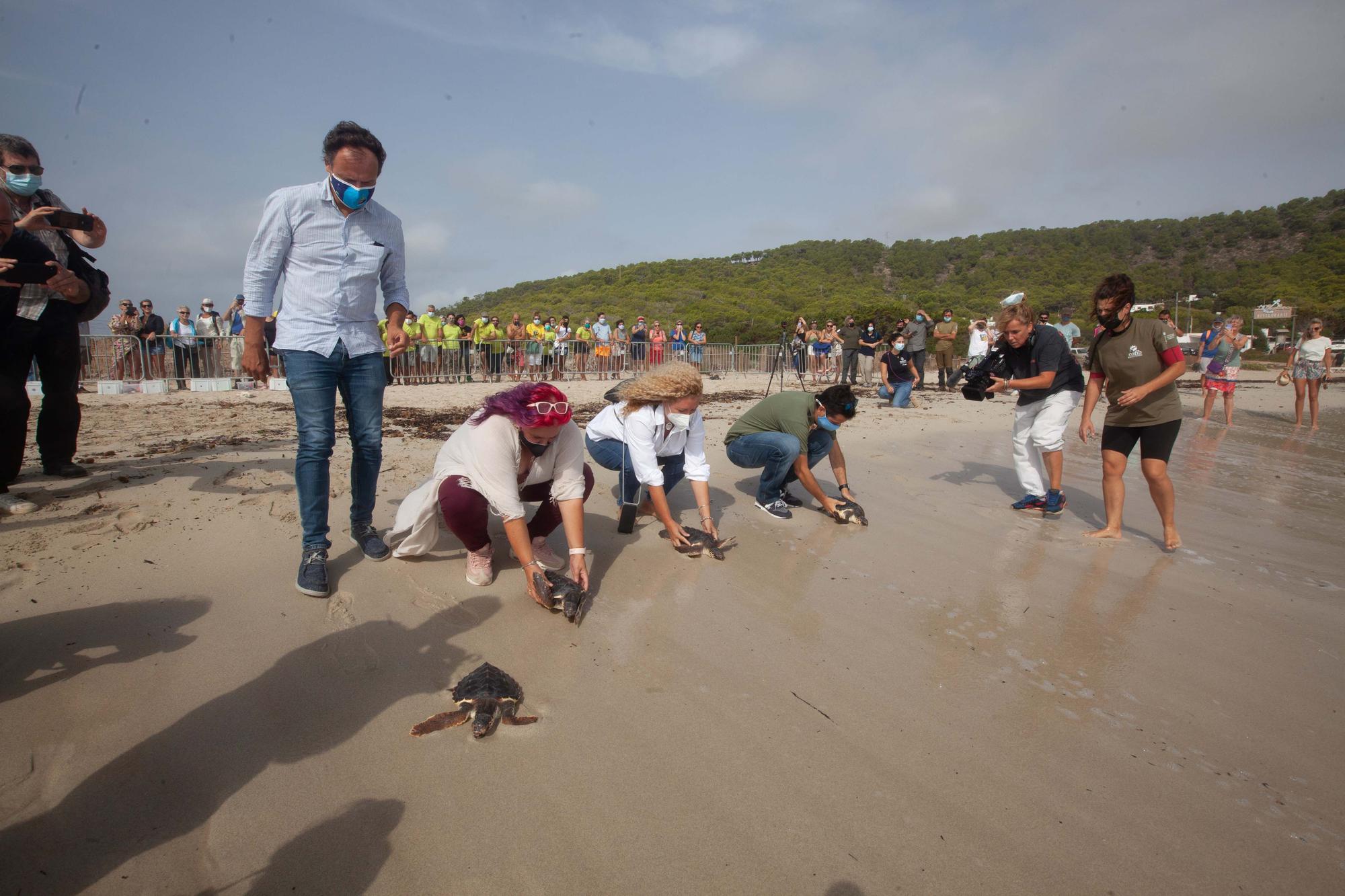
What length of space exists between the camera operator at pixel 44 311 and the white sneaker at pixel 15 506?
0.23 m

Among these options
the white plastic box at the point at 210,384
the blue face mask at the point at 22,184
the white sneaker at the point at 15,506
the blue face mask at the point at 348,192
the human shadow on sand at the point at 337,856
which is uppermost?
the blue face mask at the point at 22,184

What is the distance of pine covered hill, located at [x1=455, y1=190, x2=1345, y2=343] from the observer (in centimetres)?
4506

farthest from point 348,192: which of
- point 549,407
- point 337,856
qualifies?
point 337,856

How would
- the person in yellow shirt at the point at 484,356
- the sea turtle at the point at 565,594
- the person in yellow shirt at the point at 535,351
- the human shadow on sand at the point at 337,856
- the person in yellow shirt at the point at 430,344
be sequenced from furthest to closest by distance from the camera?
the person in yellow shirt at the point at 535,351
the person in yellow shirt at the point at 484,356
the person in yellow shirt at the point at 430,344
the sea turtle at the point at 565,594
the human shadow on sand at the point at 337,856

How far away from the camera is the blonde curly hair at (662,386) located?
3.55 meters

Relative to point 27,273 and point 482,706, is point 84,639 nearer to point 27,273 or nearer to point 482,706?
point 482,706

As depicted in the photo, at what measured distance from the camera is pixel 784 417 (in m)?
4.43

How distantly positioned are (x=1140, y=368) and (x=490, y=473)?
392cm

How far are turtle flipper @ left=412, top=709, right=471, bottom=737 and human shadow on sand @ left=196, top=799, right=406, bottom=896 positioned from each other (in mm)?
268

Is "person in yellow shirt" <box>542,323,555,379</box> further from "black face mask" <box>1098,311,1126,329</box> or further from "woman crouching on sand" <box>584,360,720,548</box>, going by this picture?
"black face mask" <box>1098,311,1126,329</box>

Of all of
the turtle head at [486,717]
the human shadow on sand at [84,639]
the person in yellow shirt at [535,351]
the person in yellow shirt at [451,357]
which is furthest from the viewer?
the person in yellow shirt at [535,351]

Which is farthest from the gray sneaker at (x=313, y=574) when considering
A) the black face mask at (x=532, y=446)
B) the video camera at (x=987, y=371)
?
the video camera at (x=987, y=371)

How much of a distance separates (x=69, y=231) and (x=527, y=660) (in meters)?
→ 3.63

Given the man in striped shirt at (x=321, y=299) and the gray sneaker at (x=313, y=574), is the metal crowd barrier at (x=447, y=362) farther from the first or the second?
the gray sneaker at (x=313, y=574)
